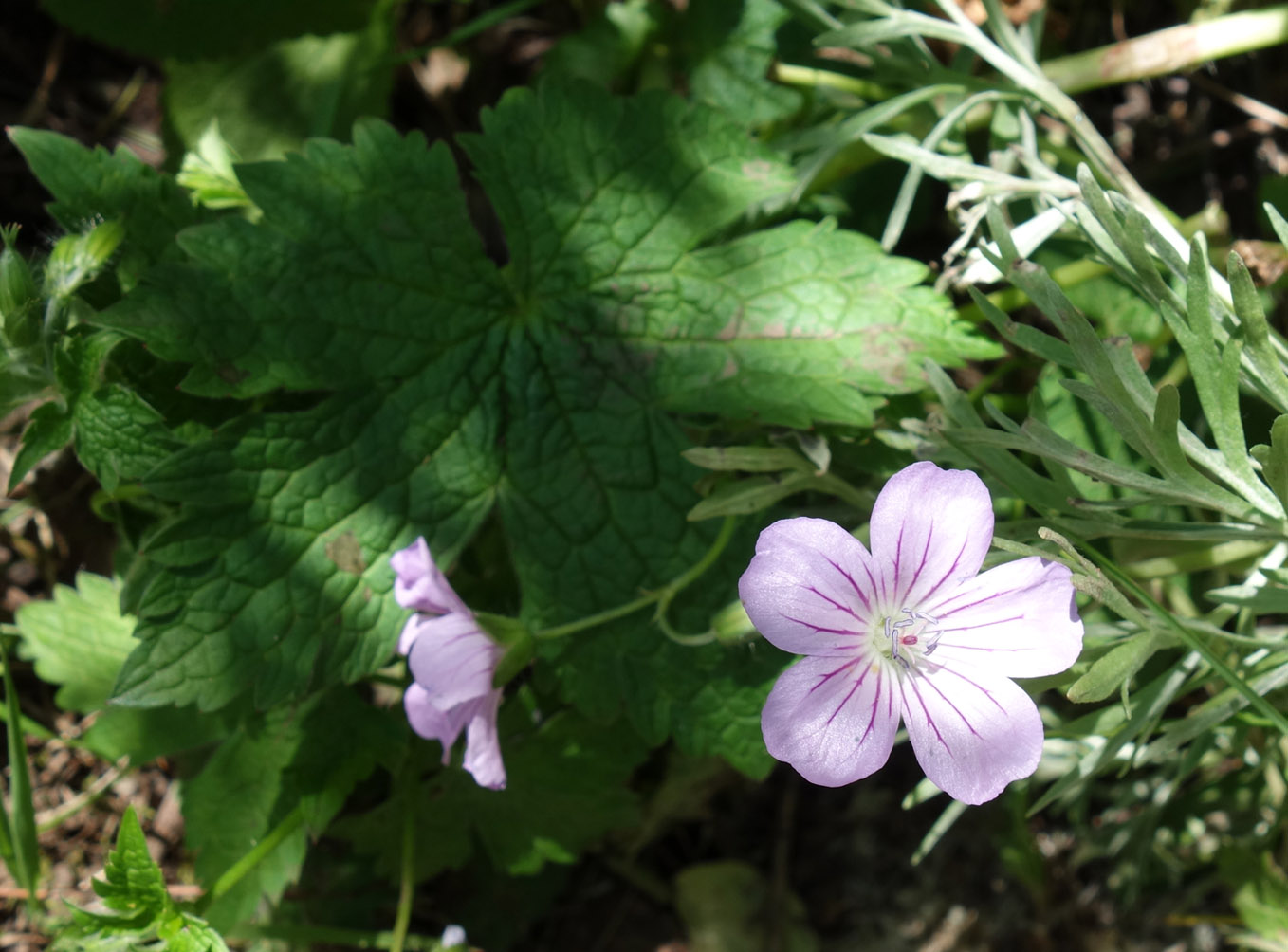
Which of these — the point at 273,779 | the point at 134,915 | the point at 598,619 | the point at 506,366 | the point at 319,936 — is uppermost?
the point at 506,366

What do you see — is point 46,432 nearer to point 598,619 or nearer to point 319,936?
point 598,619

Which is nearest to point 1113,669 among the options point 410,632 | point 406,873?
point 410,632

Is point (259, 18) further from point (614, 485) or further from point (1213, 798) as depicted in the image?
point (1213, 798)

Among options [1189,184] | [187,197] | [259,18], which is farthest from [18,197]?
[1189,184]

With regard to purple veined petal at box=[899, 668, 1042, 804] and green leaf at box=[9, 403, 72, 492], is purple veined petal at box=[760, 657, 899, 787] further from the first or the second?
green leaf at box=[9, 403, 72, 492]

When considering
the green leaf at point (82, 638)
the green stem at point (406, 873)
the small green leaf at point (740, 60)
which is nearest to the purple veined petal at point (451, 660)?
the green stem at point (406, 873)

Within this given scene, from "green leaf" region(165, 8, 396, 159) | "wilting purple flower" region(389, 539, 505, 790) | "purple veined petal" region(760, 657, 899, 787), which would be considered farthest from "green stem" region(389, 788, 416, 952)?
"green leaf" region(165, 8, 396, 159)
